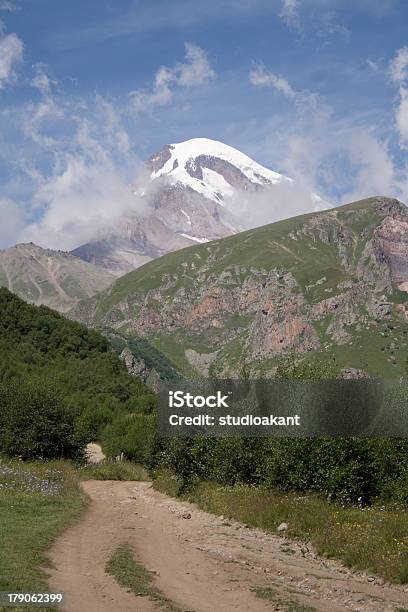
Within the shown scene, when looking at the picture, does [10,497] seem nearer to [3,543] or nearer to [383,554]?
[3,543]

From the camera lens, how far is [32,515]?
2586cm

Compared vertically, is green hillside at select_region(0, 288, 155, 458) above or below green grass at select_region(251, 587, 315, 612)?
above

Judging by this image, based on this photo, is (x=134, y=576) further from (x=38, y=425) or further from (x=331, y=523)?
(x=38, y=425)

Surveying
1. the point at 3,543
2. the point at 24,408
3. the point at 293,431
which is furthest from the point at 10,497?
the point at 24,408

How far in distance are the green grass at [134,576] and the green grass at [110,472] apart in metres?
31.8

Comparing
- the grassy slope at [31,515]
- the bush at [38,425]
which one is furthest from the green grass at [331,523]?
the bush at [38,425]

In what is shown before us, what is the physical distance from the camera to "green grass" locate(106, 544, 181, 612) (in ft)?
46.0

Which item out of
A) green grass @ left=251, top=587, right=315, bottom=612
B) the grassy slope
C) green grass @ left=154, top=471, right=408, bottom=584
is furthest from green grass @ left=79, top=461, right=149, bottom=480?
green grass @ left=251, top=587, right=315, bottom=612

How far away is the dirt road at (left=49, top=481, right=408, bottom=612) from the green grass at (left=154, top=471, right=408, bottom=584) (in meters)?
0.56

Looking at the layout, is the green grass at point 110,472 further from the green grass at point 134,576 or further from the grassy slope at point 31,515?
A: the green grass at point 134,576

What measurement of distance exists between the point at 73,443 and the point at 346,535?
35.3 metres

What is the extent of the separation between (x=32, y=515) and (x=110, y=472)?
27.7 m

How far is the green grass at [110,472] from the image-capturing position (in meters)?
51.1

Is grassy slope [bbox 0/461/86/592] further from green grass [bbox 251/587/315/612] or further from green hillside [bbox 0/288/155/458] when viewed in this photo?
green grass [bbox 251/587/315/612]
